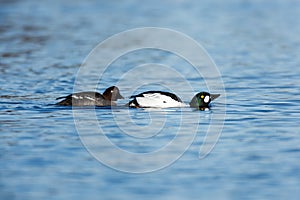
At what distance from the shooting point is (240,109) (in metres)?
13.8

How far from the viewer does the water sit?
28.9ft

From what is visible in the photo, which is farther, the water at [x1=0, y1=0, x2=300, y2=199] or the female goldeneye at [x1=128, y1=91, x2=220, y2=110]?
the female goldeneye at [x1=128, y1=91, x2=220, y2=110]

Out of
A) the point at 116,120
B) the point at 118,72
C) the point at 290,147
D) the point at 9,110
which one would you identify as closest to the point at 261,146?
the point at 290,147

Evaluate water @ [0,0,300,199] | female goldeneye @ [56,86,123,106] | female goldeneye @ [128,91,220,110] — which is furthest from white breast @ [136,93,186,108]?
female goldeneye @ [56,86,123,106]

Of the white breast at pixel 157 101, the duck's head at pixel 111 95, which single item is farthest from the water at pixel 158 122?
the duck's head at pixel 111 95

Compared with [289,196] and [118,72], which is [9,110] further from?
[289,196]

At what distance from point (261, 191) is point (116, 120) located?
4.80 m

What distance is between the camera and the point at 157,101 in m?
14.0

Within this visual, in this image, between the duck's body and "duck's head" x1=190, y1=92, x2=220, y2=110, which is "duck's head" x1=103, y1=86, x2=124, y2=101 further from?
"duck's head" x1=190, y1=92, x2=220, y2=110

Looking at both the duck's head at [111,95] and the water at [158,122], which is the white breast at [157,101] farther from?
the duck's head at [111,95]

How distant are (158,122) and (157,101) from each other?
1.31 meters

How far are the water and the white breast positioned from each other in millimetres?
214

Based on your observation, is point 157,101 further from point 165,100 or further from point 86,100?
point 86,100

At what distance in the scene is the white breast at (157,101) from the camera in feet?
45.9
